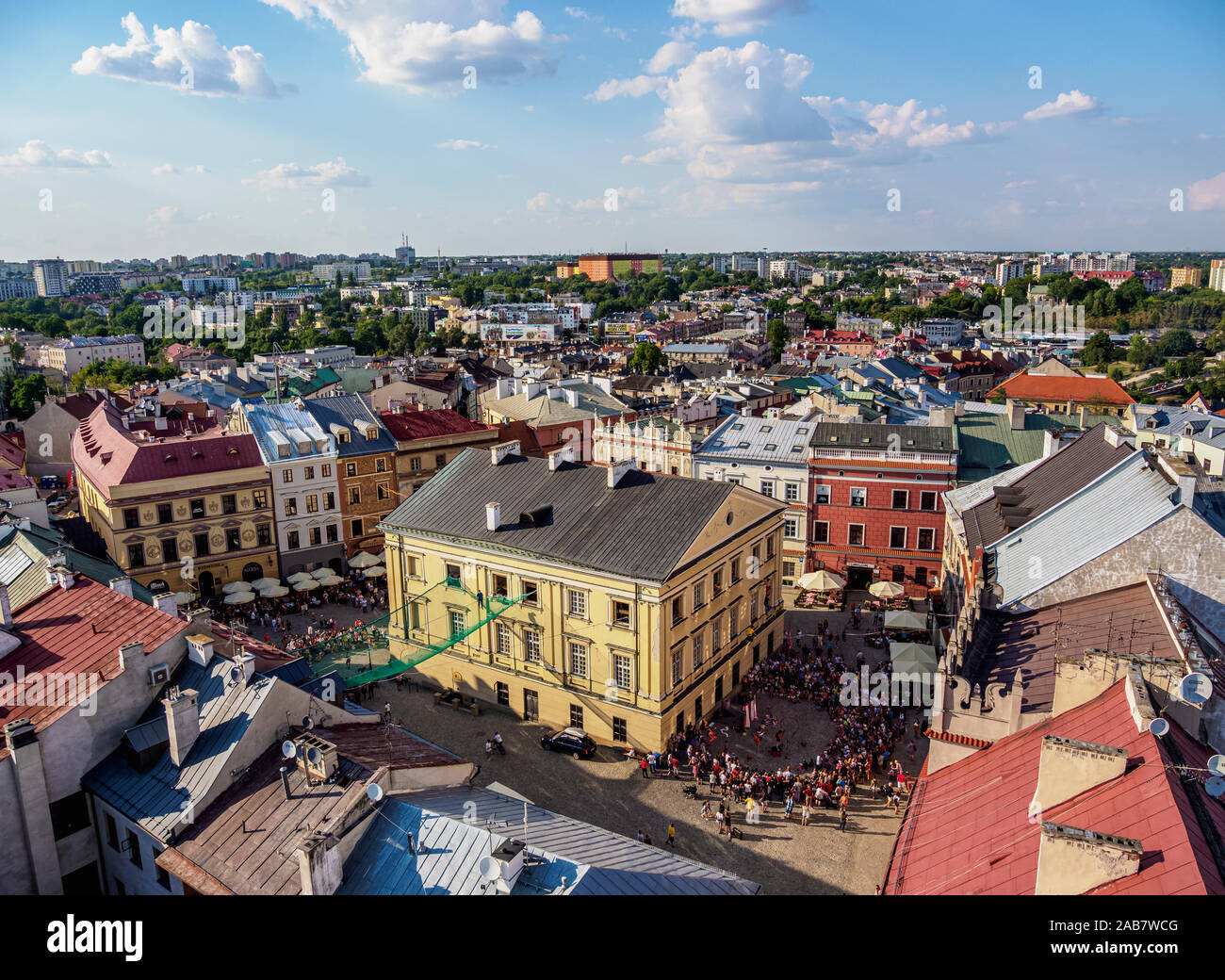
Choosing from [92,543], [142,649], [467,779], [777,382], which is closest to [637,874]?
[467,779]

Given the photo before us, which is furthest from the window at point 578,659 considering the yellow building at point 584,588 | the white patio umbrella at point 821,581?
the white patio umbrella at point 821,581

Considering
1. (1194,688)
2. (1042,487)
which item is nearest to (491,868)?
(1194,688)

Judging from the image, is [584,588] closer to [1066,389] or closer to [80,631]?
[80,631]

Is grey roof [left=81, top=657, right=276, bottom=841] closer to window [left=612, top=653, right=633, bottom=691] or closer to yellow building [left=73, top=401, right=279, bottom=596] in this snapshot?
window [left=612, top=653, right=633, bottom=691]

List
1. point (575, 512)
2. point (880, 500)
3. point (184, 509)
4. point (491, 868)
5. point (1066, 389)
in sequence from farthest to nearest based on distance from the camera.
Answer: point (1066, 389), point (880, 500), point (184, 509), point (575, 512), point (491, 868)
